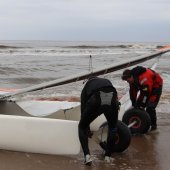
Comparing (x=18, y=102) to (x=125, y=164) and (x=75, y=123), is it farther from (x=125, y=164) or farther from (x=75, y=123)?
(x=125, y=164)

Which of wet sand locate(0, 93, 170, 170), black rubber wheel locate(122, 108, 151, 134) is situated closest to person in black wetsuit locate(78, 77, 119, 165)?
wet sand locate(0, 93, 170, 170)

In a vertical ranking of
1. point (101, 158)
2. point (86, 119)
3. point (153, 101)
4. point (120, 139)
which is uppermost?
point (86, 119)

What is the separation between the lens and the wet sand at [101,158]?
16.2ft

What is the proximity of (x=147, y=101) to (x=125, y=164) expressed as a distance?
1836 millimetres

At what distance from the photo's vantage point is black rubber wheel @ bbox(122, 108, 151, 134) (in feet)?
21.4

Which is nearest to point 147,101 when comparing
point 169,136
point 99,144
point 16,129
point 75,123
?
point 169,136

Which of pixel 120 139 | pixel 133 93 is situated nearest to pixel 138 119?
pixel 133 93

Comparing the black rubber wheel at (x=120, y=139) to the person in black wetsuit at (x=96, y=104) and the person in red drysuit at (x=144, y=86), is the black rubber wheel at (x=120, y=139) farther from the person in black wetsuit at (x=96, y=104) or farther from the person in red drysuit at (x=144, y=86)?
the person in red drysuit at (x=144, y=86)

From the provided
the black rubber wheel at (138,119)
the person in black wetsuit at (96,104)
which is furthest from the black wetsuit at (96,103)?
the black rubber wheel at (138,119)

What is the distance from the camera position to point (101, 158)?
5.37 m

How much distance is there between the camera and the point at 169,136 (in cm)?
676

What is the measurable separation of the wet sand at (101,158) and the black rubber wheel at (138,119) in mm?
354

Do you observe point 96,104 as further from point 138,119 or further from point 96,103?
point 138,119

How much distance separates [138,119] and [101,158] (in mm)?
1459
